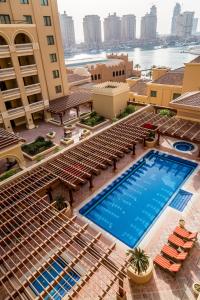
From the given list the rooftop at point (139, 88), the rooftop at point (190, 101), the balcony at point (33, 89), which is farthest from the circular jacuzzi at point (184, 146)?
the balcony at point (33, 89)

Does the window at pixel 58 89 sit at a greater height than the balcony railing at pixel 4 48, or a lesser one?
lesser

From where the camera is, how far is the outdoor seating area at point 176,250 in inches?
546

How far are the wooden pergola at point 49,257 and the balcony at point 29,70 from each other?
73.3ft

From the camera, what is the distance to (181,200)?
20172mm

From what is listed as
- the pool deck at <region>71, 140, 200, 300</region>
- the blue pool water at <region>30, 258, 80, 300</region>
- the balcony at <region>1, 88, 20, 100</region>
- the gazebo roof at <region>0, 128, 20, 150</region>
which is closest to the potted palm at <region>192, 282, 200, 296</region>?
the pool deck at <region>71, 140, 200, 300</region>

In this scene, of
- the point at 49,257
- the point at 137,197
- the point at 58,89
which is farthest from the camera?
the point at 58,89

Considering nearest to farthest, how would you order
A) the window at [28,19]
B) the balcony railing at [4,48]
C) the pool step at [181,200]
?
the pool step at [181,200]
the balcony railing at [4,48]
the window at [28,19]

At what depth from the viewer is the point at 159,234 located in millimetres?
16844

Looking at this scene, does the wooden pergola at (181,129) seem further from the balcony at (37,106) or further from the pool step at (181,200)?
the balcony at (37,106)

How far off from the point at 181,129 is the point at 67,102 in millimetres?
20184

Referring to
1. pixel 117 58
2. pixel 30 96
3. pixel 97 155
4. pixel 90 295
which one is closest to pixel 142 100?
pixel 30 96

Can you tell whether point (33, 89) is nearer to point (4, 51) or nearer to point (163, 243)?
point (4, 51)

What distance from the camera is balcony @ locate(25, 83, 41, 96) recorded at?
34.2 m

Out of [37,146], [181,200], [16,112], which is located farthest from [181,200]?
[16,112]
